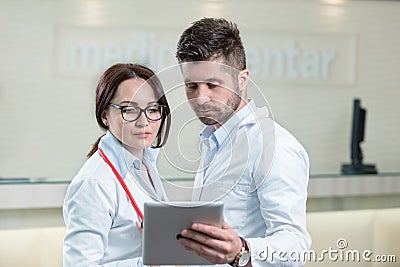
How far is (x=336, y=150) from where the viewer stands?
5031 millimetres

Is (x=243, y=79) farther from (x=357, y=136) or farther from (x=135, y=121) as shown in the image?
(x=357, y=136)

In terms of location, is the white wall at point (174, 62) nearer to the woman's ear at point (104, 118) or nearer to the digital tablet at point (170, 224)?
the woman's ear at point (104, 118)

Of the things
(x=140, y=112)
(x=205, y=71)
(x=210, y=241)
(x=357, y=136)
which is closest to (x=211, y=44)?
(x=205, y=71)

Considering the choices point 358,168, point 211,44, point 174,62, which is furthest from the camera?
point 174,62

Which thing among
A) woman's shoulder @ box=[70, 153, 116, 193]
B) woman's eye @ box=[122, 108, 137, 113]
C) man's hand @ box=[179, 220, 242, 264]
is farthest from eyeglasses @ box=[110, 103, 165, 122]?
man's hand @ box=[179, 220, 242, 264]

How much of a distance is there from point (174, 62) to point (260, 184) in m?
2.90

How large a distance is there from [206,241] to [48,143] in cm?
300

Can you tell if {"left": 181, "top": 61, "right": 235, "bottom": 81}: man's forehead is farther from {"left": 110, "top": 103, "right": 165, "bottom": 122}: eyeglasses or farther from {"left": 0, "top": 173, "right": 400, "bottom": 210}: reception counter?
{"left": 0, "top": 173, "right": 400, "bottom": 210}: reception counter

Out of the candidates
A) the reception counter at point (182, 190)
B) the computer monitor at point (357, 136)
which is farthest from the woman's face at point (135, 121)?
the computer monitor at point (357, 136)

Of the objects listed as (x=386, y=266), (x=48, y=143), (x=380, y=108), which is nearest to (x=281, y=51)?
(x=380, y=108)

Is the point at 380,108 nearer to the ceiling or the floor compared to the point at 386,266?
nearer to the ceiling

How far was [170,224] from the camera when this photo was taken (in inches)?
66.9

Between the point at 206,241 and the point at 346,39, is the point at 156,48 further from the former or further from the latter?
the point at 206,241

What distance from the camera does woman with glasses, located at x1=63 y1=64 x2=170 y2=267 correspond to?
1752 mm
